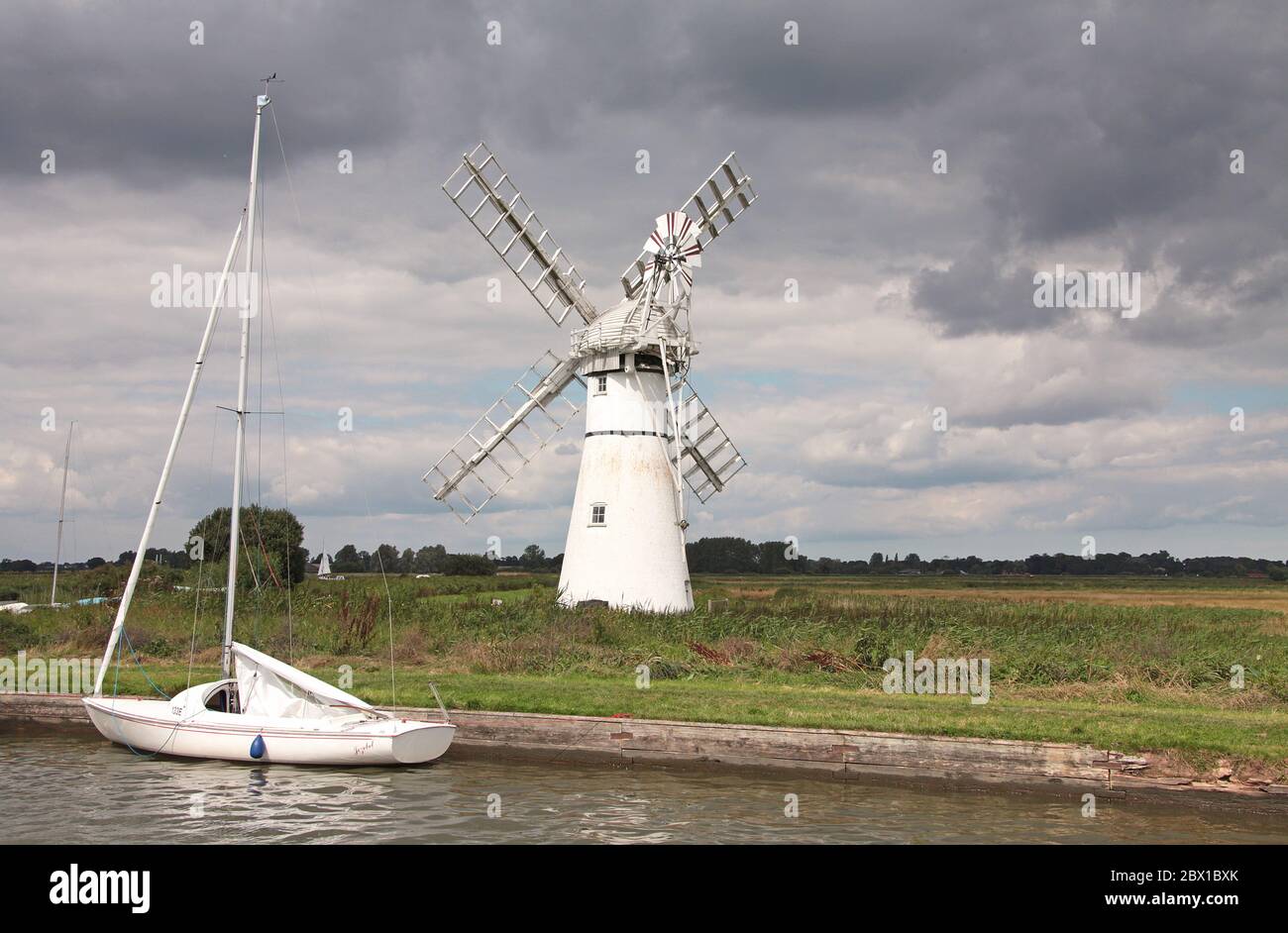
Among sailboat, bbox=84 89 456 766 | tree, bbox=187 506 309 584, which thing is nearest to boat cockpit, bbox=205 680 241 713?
sailboat, bbox=84 89 456 766

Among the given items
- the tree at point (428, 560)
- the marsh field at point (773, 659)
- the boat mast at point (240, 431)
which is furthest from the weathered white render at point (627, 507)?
the tree at point (428, 560)

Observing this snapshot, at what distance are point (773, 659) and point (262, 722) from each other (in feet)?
40.9

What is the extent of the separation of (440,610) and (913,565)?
440ft

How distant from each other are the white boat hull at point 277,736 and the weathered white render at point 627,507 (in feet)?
51.7

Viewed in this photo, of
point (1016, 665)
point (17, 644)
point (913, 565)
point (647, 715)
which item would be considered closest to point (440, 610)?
point (17, 644)

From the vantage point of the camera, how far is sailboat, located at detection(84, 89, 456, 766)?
17.4 m

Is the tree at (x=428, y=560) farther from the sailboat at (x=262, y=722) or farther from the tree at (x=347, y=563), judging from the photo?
the sailboat at (x=262, y=722)

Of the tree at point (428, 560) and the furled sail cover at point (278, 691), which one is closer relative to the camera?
the furled sail cover at point (278, 691)

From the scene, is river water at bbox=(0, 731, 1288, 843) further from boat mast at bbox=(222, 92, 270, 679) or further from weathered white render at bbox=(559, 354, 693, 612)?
weathered white render at bbox=(559, 354, 693, 612)

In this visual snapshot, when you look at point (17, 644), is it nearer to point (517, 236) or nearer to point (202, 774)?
point (202, 774)

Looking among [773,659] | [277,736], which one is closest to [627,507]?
[773,659]

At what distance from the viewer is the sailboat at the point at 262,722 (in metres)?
17.4

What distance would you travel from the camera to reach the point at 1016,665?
77.2 feet
